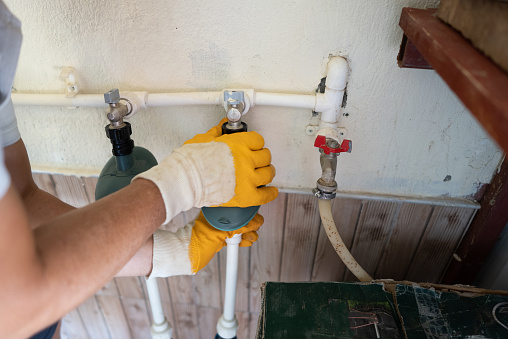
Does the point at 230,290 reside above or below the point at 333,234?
below

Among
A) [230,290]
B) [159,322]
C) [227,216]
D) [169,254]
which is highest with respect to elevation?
[227,216]

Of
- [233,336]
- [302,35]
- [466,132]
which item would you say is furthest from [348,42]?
[233,336]

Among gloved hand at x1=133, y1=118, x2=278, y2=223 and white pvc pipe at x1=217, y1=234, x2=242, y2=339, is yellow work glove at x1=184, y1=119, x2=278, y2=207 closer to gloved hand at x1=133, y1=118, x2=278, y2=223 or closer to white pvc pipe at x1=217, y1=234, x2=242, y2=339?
gloved hand at x1=133, y1=118, x2=278, y2=223

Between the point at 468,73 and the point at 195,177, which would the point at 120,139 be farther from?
the point at 468,73

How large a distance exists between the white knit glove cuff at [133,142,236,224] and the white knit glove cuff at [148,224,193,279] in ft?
0.56

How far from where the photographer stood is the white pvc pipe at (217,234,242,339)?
A: 79 cm

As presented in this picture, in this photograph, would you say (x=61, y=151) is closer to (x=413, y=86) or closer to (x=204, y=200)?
(x=204, y=200)

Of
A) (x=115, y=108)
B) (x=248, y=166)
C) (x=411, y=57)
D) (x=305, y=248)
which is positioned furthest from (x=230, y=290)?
(x=411, y=57)

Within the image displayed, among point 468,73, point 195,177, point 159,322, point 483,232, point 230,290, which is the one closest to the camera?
point 468,73

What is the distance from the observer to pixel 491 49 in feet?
1.18

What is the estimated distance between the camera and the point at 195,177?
1.88ft

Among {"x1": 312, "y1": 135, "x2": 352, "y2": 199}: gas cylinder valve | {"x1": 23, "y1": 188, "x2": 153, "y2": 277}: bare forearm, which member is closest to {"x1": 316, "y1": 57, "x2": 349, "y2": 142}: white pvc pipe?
{"x1": 312, "y1": 135, "x2": 352, "y2": 199}: gas cylinder valve

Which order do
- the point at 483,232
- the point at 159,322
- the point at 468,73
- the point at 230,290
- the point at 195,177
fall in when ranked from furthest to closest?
the point at 159,322
the point at 230,290
the point at 483,232
the point at 195,177
the point at 468,73

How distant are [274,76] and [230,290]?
57 centimetres
